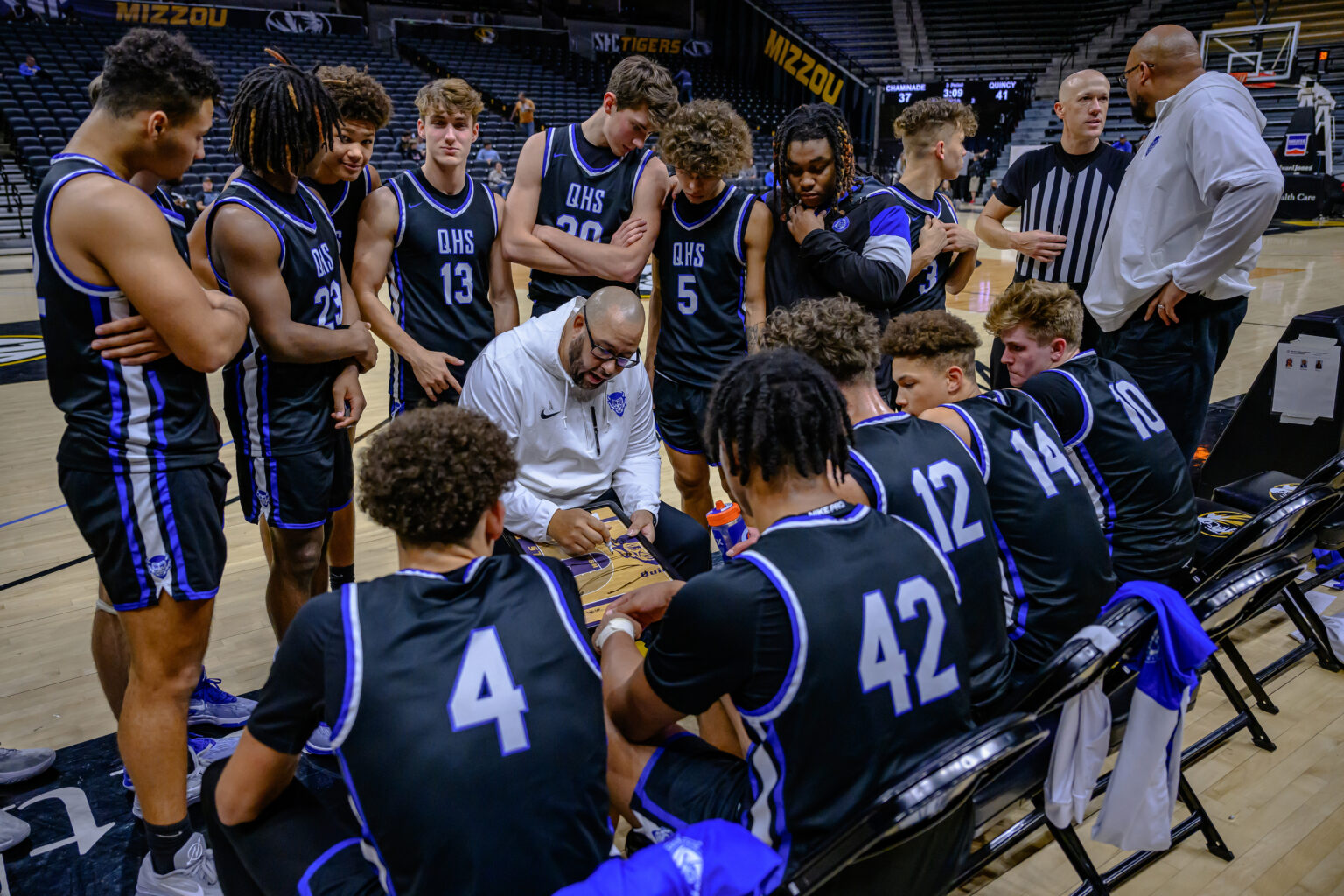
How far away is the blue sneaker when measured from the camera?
8.82ft

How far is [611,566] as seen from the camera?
2260mm

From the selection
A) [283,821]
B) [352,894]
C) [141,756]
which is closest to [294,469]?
[141,756]

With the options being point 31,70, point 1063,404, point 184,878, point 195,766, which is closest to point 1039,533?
point 1063,404

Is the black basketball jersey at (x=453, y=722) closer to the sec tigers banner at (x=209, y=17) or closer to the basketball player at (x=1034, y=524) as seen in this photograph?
the basketball player at (x=1034, y=524)

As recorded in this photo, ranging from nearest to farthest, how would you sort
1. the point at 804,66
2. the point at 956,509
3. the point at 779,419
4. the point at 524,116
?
the point at 779,419, the point at 956,509, the point at 524,116, the point at 804,66

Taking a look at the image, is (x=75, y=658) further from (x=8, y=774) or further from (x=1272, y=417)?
(x=1272, y=417)

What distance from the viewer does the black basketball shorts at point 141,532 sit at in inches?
77.3

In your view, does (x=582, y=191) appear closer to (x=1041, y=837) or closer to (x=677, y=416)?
(x=677, y=416)

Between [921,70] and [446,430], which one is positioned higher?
[921,70]

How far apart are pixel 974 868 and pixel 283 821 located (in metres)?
1.37

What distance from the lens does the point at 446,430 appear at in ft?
4.82

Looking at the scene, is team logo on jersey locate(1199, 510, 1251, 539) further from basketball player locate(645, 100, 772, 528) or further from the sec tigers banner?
the sec tigers banner

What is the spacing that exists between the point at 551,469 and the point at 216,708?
1.23 meters

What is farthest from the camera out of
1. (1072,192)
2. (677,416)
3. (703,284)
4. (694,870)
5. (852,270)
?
(1072,192)
